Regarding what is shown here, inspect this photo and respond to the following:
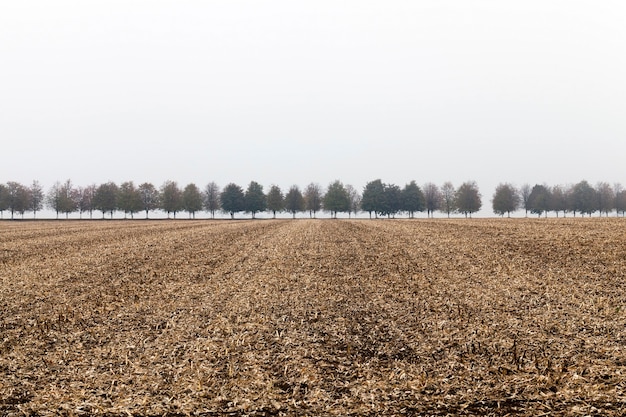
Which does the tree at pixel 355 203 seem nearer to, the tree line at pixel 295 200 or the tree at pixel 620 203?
the tree line at pixel 295 200

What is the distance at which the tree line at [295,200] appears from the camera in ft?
441

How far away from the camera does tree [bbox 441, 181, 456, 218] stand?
465ft

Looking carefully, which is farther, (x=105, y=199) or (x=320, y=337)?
(x=105, y=199)

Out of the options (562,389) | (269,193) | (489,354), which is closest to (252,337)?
(489,354)

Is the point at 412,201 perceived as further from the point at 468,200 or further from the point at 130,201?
the point at 130,201

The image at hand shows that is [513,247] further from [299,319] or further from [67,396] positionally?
[67,396]

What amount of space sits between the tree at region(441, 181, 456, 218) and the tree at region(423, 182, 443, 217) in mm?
1417

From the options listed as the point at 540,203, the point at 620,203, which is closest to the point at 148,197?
the point at 540,203

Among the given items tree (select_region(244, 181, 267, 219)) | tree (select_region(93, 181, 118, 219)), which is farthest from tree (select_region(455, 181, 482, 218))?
tree (select_region(93, 181, 118, 219))

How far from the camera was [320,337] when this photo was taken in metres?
11.9

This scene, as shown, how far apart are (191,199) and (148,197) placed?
1351 centimetres

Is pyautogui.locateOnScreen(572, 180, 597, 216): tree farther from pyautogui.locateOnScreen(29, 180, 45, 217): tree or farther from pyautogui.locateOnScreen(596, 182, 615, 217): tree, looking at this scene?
pyautogui.locateOnScreen(29, 180, 45, 217): tree

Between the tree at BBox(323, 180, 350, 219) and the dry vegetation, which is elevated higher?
the tree at BBox(323, 180, 350, 219)

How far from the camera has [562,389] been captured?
839cm
